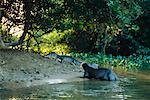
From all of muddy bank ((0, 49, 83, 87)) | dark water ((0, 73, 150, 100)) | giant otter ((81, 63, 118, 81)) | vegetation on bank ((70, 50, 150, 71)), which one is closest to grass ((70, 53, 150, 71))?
vegetation on bank ((70, 50, 150, 71))

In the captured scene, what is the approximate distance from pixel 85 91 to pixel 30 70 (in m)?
4.29

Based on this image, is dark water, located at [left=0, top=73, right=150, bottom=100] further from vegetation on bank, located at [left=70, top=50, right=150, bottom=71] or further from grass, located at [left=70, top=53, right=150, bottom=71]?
grass, located at [left=70, top=53, right=150, bottom=71]

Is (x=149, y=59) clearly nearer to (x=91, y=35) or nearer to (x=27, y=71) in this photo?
(x=91, y=35)

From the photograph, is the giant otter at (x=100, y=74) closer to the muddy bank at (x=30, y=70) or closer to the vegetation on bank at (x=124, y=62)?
the muddy bank at (x=30, y=70)

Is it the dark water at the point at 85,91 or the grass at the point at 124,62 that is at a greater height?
the grass at the point at 124,62

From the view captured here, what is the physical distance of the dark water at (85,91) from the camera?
1449cm

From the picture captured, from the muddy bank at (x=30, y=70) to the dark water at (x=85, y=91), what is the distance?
3.03 feet

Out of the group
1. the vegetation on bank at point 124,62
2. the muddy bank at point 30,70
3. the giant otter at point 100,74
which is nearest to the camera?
the muddy bank at point 30,70

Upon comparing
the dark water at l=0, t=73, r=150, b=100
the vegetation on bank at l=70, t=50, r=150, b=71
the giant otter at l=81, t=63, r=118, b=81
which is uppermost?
the vegetation on bank at l=70, t=50, r=150, b=71

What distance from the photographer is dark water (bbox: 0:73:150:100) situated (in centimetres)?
1449

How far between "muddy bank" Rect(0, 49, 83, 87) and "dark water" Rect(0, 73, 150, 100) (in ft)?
3.03

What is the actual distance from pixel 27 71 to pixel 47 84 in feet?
6.05

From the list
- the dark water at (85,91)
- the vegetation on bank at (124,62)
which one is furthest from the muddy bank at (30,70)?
the vegetation on bank at (124,62)

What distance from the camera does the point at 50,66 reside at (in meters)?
22.0
